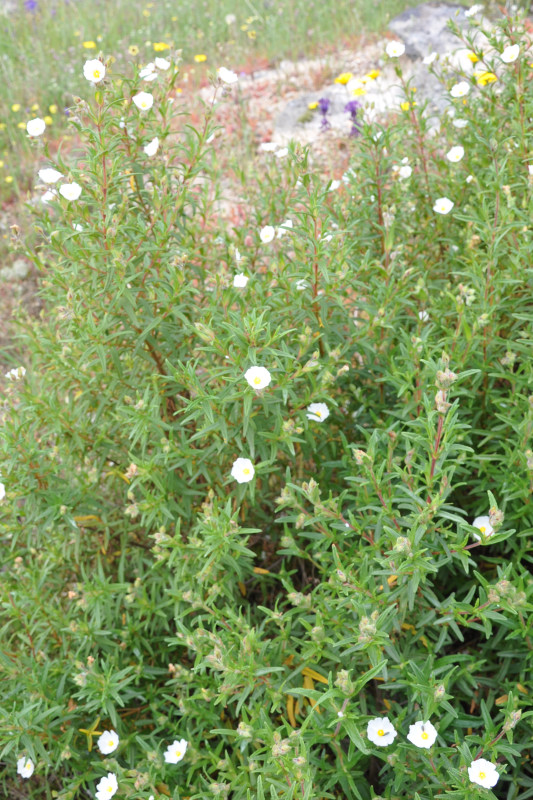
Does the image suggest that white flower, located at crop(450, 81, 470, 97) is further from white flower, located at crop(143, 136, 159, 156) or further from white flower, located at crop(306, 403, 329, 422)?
white flower, located at crop(306, 403, 329, 422)

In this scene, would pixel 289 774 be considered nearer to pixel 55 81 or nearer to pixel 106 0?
pixel 55 81

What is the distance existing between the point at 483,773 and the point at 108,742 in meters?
1.18

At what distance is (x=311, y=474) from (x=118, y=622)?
2.96 feet

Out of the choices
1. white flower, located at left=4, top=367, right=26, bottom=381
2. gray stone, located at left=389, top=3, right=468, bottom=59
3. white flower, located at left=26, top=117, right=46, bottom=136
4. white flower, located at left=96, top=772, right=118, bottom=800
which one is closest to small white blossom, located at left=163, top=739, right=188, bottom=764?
white flower, located at left=96, top=772, right=118, bottom=800

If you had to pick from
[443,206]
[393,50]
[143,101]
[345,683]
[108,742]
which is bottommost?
[108,742]

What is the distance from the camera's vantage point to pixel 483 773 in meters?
1.67

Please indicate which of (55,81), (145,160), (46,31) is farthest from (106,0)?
(145,160)

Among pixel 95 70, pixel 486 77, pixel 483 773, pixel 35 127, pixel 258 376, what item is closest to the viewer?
pixel 483 773

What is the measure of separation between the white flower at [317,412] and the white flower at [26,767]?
1.39 m

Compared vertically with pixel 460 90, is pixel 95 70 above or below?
above

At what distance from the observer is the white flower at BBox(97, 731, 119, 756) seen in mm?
2188

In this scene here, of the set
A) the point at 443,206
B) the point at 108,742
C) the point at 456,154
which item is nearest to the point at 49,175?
the point at 443,206

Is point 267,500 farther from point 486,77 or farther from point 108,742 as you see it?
point 486,77

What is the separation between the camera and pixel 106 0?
30.0 ft
